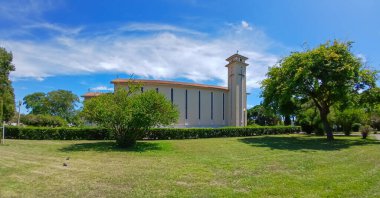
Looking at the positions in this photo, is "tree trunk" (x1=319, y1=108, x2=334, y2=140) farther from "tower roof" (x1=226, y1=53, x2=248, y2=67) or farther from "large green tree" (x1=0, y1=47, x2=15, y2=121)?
"large green tree" (x1=0, y1=47, x2=15, y2=121)

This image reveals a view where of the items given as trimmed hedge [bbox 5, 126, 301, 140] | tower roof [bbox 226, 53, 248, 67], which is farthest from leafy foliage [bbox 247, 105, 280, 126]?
trimmed hedge [bbox 5, 126, 301, 140]

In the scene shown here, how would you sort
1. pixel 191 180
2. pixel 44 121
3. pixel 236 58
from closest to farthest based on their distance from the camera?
pixel 191 180 < pixel 44 121 < pixel 236 58

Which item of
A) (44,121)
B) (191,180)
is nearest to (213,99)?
(44,121)

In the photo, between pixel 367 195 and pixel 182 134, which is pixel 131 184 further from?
pixel 182 134

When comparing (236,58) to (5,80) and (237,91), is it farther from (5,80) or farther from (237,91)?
(5,80)

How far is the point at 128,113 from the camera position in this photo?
17422 millimetres

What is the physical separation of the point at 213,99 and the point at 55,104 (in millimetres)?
50263

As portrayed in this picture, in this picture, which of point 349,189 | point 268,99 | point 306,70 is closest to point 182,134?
point 268,99

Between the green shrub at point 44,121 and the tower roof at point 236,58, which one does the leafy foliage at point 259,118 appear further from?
the green shrub at point 44,121

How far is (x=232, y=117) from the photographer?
47.7m

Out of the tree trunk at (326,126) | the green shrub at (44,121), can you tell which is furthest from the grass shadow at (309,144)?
the green shrub at (44,121)

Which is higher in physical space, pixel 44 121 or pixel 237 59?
pixel 237 59

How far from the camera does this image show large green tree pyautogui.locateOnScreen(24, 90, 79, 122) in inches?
3049

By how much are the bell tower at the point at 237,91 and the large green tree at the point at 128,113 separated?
2895 centimetres
